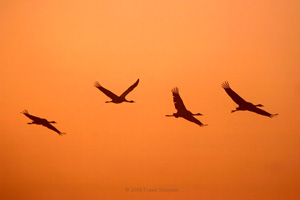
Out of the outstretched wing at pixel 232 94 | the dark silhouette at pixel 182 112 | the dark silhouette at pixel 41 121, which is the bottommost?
the dark silhouette at pixel 41 121

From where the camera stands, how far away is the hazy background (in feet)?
7.32

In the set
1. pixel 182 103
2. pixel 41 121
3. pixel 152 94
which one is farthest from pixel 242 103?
pixel 41 121

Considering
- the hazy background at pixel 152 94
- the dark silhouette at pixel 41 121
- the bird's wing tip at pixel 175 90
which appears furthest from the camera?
the dark silhouette at pixel 41 121

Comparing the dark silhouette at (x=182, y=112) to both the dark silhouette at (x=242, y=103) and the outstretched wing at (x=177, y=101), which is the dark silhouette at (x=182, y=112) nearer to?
the outstretched wing at (x=177, y=101)

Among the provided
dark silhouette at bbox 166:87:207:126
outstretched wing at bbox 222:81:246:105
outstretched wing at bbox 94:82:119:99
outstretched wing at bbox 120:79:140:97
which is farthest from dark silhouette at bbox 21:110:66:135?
outstretched wing at bbox 222:81:246:105

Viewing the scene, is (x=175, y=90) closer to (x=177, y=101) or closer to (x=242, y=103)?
(x=177, y=101)

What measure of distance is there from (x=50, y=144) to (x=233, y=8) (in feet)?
6.46

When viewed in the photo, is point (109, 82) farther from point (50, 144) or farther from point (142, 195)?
point (142, 195)

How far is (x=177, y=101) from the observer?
2.37 metres

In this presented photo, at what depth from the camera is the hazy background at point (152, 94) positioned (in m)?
2.23

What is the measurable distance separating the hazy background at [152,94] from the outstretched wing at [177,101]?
1.5 inches

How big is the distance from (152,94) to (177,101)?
22cm

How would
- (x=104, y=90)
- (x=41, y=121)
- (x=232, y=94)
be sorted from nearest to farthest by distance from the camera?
1. (x=232, y=94)
2. (x=104, y=90)
3. (x=41, y=121)

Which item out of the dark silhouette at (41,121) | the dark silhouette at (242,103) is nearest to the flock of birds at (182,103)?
the dark silhouette at (242,103)
